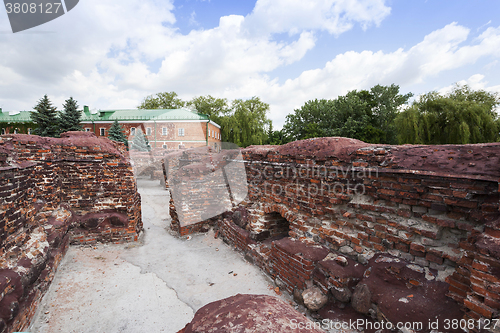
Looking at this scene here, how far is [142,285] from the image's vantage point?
374cm

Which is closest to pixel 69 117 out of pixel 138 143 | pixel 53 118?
→ pixel 53 118

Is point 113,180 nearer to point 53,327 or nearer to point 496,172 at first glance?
point 53,327

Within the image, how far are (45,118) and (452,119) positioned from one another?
33.8 meters

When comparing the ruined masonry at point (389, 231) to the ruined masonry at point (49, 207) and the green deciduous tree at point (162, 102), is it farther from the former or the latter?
the green deciduous tree at point (162, 102)

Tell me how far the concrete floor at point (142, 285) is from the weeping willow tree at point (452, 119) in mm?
17189

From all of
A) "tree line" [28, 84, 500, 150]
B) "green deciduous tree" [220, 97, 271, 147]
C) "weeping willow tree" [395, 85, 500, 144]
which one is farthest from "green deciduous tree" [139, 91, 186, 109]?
"weeping willow tree" [395, 85, 500, 144]

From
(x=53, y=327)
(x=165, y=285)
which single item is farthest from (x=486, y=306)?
(x=53, y=327)

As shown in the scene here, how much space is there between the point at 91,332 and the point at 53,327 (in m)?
0.48

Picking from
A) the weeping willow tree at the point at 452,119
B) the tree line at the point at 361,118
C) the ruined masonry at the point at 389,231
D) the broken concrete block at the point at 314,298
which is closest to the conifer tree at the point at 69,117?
the tree line at the point at 361,118

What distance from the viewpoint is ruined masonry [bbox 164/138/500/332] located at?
6.39ft

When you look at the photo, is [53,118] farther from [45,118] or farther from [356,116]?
[356,116]

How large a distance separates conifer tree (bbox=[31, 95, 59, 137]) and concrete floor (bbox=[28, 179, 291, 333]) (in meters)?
23.5

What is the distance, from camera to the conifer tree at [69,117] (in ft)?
73.1

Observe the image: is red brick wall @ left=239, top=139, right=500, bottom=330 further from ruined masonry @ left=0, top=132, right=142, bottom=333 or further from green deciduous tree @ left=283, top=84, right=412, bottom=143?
green deciduous tree @ left=283, top=84, right=412, bottom=143
